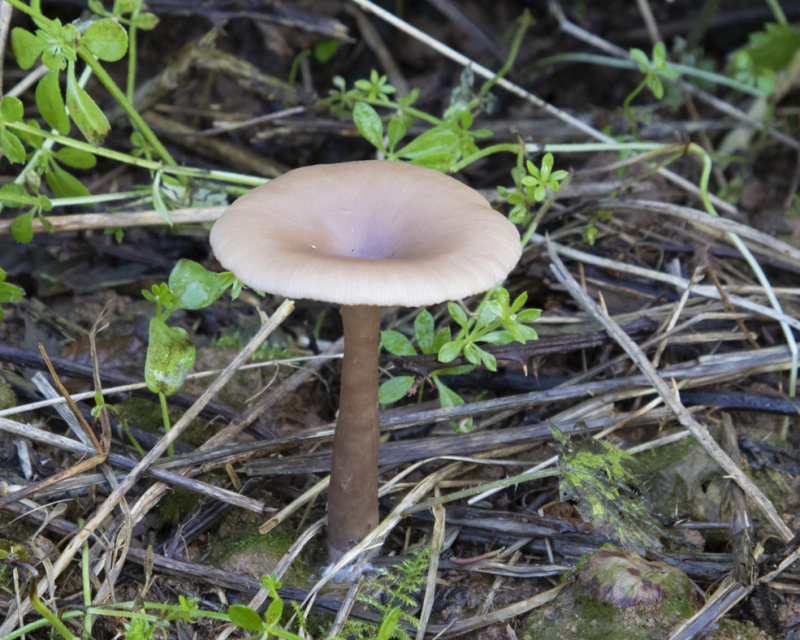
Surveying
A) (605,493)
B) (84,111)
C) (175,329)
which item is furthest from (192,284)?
(605,493)

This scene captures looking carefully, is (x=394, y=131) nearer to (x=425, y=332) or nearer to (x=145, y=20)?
(x=425, y=332)

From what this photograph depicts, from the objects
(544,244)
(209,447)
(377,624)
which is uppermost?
(544,244)

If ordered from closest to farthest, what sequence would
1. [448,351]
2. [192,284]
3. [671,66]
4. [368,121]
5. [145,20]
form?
[192,284]
[448,351]
[368,121]
[145,20]
[671,66]

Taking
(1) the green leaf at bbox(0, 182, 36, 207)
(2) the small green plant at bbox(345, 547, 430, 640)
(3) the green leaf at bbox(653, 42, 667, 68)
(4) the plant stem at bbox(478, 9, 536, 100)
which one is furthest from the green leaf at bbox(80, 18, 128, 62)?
(3) the green leaf at bbox(653, 42, 667, 68)

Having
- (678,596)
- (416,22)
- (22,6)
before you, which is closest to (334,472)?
(678,596)

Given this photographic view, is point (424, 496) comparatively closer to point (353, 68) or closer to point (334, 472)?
point (334, 472)

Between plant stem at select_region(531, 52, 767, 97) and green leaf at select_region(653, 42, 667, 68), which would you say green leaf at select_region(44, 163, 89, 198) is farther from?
plant stem at select_region(531, 52, 767, 97)
